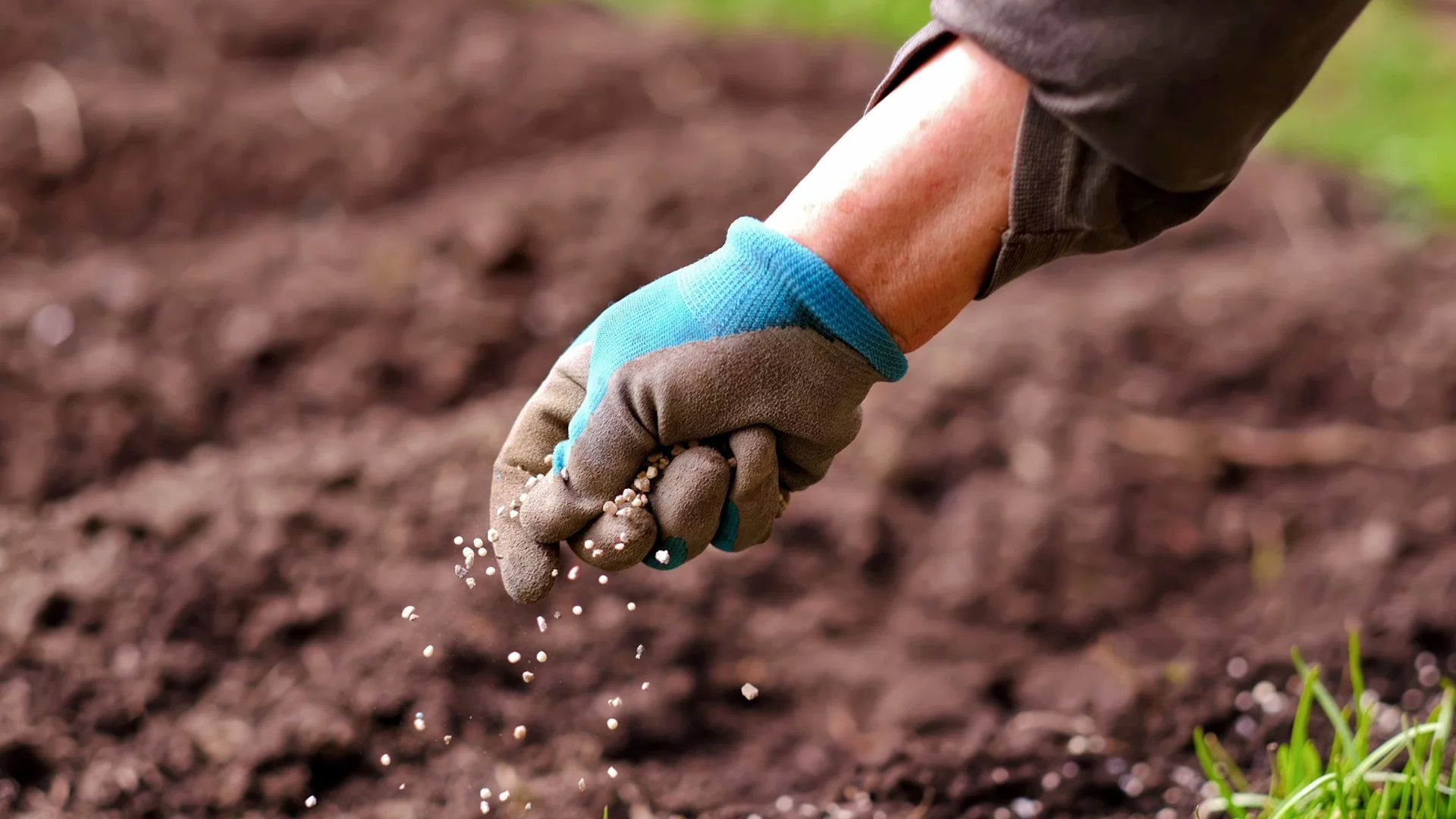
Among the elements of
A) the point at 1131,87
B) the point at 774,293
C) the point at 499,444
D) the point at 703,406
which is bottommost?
the point at 499,444

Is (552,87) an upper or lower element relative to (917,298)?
lower

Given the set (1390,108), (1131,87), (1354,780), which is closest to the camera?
(1131,87)

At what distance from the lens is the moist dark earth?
5.76 ft

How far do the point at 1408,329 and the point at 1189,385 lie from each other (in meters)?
0.67

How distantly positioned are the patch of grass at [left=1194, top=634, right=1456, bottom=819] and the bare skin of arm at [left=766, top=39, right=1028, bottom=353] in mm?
800

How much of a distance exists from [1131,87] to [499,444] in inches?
60.4

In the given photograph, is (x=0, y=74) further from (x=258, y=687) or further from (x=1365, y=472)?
(x=1365, y=472)

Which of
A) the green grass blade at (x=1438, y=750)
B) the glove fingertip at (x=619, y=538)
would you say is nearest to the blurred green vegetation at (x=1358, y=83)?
the green grass blade at (x=1438, y=750)

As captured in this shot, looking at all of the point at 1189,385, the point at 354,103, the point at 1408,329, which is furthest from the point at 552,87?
the point at 1408,329

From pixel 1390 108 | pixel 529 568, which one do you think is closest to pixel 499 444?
pixel 529 568

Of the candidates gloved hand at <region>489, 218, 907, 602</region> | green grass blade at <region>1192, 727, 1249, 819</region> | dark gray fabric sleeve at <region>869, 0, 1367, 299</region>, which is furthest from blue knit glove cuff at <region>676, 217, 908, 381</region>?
green grass blade at <region>1192, 727, 1249, 819</region>

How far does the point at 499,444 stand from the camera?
7.43 ft

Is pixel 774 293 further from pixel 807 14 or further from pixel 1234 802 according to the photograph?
pixel 807 14

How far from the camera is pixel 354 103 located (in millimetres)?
3375
